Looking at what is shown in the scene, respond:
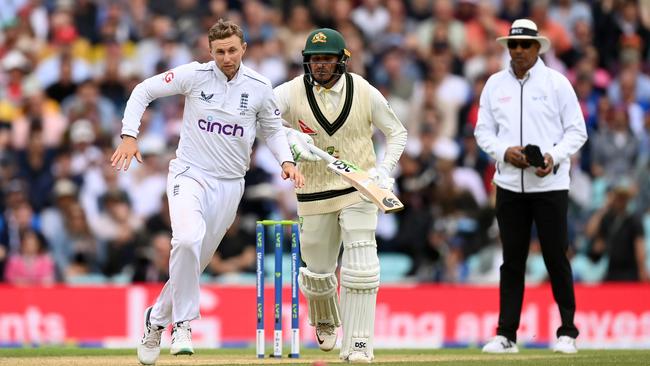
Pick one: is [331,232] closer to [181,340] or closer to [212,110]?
[212,110]

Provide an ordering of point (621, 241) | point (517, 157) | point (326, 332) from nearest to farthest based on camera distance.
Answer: point (517, 157)
point (326, 332)
point (621, 241)

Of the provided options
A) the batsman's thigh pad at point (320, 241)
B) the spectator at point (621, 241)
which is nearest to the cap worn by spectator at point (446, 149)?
the spectator at point (621, 241)

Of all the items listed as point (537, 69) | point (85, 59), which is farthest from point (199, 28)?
point (537, 69)

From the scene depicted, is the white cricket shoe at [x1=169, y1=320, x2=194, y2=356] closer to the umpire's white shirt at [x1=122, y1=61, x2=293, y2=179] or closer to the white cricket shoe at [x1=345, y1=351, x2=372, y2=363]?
the umpire's white shirt at [x1=122, y1=61, x2=293, y2=179]

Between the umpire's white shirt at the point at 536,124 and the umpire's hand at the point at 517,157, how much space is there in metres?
0.05

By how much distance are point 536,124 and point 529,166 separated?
0.37 metres

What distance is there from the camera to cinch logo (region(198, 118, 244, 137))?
958cm

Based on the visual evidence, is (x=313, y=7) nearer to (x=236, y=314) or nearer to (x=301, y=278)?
(x=236, y=314)

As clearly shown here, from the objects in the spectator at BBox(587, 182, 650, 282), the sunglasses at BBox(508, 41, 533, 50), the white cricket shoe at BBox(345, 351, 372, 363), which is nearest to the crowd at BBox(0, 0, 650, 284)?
the spectator at BBox(587, 182, 650, 282)

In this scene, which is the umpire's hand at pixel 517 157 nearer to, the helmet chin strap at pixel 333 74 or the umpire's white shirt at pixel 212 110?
the helmet chin strap at pixel 333 74

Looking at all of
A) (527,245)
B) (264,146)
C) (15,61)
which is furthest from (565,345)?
(15,61)

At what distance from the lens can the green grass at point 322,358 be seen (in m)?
9.94

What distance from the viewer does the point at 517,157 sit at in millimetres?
11031

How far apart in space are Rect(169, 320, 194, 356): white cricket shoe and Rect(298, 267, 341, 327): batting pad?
1.64 m
